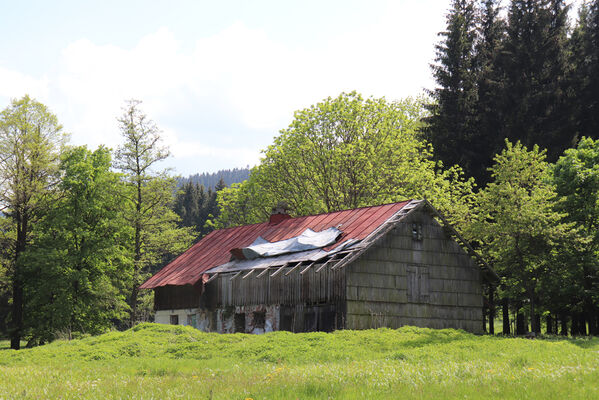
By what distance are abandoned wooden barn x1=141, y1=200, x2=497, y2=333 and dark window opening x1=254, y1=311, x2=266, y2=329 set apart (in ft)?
0.19

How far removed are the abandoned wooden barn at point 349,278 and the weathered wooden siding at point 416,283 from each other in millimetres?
52

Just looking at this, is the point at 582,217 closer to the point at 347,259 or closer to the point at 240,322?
the point at 347,259

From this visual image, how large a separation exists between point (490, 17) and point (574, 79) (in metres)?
10.4

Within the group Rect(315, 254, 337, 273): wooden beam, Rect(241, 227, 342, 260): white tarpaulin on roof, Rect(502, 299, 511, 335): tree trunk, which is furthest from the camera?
Rect(502, 299, 511, 335): tree trunk

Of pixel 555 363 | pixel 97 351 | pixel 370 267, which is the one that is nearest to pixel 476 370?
pixel 555 363

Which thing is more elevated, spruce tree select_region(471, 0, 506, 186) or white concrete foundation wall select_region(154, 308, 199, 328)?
spruce tree select_region(471, 0, 506, 186)

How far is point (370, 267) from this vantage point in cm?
3519

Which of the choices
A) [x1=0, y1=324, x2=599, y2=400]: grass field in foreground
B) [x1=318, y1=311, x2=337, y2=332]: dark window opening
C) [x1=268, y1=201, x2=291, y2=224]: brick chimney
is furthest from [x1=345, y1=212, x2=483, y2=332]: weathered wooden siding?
[x1=268, y1=201, x2=291, y2=224]: brick chimney

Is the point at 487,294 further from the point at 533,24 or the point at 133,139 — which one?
the point at 133,139

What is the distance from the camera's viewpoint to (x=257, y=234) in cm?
4428

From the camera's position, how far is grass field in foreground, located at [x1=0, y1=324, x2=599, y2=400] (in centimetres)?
1357

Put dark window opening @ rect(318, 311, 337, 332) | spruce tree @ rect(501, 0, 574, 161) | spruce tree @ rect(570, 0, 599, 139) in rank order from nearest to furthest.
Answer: dark window opening @ rect(318, 311, 337, 332) → spruce tree @ rect(501, 0, 574, 161) → spruce tree @ rect(570, 0, 599, 139)

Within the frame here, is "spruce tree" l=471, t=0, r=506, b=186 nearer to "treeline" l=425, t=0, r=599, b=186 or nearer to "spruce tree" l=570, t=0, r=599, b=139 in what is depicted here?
"treeline" l=425, t=0, r=599, b=186

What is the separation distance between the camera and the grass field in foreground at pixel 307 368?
13.6m
